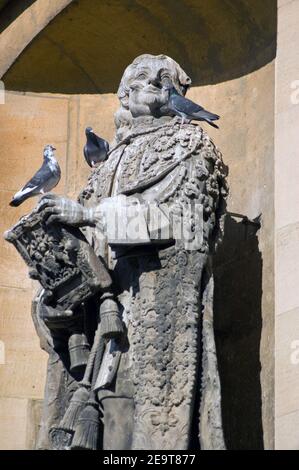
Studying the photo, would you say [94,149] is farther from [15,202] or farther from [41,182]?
[15,202]

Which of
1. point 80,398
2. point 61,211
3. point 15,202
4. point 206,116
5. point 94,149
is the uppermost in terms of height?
point 94,149

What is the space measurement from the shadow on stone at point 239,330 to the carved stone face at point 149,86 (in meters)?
0.68

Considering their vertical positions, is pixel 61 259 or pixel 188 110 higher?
pixel 188 110

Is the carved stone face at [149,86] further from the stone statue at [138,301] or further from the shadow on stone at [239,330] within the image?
the shadow on stone at [239,330]

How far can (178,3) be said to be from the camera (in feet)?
35.1

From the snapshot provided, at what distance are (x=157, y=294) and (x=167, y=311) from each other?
0.27 feet

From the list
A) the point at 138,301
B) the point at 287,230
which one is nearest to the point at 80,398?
the point at 138,301

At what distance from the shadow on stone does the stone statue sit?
537 millimetres

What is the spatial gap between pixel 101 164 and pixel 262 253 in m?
0.78

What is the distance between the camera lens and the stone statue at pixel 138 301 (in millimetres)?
9414

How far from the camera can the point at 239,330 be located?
1021 centimetres

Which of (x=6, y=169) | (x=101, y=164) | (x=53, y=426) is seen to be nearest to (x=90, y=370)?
(x=53, y=426)

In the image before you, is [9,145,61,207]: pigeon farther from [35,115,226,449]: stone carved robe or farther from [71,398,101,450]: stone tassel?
[71,398,101,450]: stone tassel

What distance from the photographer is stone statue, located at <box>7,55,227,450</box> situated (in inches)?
371
